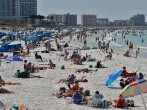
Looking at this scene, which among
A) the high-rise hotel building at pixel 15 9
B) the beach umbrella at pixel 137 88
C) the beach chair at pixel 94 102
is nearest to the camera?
the beach umbrella at pixel 137 88

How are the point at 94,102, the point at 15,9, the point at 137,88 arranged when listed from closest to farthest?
the point at 137,88
the point at 94,102
the point at 15,9

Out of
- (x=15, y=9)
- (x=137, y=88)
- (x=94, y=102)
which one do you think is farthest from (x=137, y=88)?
(x=15, y=9)

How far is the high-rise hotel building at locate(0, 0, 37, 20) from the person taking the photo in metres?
172

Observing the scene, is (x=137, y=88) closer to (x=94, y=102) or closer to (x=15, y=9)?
(x=94, y=102)

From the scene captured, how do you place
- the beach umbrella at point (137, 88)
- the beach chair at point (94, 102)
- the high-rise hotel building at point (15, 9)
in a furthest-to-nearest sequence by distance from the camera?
the high-rise hotel building at point (15, 9) < the beach chair at point (94, 102) < the beach umbrella at point (137, 88)

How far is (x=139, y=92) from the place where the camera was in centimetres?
1101

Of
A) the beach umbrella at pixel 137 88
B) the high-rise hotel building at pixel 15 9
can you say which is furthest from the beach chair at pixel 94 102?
the high-rise hotel building at pixel 15 9

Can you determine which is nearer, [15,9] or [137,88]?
[137,88]

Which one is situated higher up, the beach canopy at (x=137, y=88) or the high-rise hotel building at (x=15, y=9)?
the high-rise hotel building at (x=15, y=9)

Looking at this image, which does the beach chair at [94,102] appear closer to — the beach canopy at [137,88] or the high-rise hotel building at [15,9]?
the beach canopy at [137,88]

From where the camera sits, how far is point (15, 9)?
174125mm

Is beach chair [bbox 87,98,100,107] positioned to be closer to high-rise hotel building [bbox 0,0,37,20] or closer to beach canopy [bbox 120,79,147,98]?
beach canopy [bbox 120,79,147,98]

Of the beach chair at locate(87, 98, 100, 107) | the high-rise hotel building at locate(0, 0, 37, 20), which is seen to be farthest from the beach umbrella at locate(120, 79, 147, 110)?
the high-rise hotel building at locate(0, 0, 37, 20)

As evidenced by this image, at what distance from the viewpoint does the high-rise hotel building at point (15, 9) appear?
6777 inches
